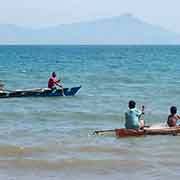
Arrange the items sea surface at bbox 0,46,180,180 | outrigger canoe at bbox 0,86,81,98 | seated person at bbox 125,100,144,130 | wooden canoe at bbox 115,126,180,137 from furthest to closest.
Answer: outrigger canoe at bbox 0,86,81,98 < seated person at bbox 125,100,144,130 < wooden canoe at bbox 115,126,180,137 < sea surface at bbox 0,46,180,180

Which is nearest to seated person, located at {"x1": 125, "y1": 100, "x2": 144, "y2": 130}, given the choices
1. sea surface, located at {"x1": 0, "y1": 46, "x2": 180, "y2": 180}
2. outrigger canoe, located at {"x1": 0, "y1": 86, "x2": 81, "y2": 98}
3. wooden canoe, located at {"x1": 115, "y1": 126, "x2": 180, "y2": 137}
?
wooden canoe, located at {"x1": 115, "y1": 126, "x2": 180, "y2": 137}

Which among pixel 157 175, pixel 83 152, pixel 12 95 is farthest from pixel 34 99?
pixel 157 175

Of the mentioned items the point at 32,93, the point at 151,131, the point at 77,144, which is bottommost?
the point at 77,144

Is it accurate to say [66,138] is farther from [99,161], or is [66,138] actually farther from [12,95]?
[12,95]

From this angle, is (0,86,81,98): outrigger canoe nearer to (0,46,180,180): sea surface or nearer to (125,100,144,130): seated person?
(0,46,180,180): sea surface

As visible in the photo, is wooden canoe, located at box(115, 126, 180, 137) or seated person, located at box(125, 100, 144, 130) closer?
wooden canoe, located at box(115, 126, 180, 137)

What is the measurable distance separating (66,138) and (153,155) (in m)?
3.17

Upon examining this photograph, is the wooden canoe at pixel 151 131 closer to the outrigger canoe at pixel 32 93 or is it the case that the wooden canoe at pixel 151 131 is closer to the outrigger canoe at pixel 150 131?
the outrigger canoe at pixel 150 131

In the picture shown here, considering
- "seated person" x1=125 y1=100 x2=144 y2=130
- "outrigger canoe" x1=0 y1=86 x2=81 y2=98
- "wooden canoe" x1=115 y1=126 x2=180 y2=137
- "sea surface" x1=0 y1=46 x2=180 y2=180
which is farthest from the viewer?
"outrigger canoe" x1=0 y1=86 x2=81 y2=98

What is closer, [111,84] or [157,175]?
[157,175]

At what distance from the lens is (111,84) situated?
1443 inches

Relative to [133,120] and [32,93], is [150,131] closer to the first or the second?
[133,120]

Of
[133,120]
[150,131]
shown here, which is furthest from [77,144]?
[150,131]

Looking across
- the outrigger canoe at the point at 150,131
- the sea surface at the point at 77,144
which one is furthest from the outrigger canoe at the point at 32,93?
the outrigger canoe at the point at 150,131
